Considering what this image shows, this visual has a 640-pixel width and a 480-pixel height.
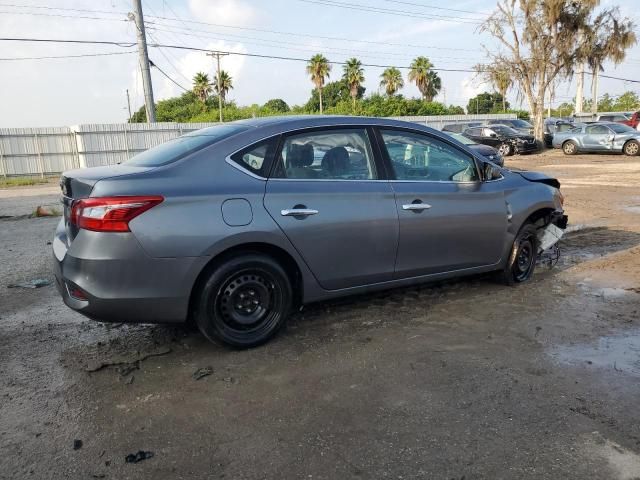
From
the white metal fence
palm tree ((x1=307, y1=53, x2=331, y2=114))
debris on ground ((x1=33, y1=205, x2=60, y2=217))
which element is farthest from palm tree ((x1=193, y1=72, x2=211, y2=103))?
debris on ground ((x1=33, y1=205, x2=60, y2=217))

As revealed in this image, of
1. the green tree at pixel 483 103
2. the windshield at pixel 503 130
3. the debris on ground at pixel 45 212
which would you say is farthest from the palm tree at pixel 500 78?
the green tree at pixel 483 103

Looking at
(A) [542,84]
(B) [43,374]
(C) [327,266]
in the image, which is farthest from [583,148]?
(B) [43,374]

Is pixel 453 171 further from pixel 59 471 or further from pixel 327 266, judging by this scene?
pixel 59 471

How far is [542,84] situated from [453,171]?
28196mm

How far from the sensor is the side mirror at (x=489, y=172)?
16.0 ft

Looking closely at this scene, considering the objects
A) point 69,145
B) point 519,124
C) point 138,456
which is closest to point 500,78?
point 519,124

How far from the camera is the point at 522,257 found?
529 centimetres

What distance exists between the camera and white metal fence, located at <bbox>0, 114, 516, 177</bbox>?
24797mm

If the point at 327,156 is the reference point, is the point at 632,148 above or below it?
below

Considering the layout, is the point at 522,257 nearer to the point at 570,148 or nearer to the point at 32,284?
the point at 32,284

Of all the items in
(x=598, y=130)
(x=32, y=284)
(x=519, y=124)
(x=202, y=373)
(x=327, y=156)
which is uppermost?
(x=519, y=124)

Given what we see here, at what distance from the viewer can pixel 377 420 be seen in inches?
115

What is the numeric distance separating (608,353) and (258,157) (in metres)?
2.81

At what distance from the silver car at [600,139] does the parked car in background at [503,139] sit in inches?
61.5
